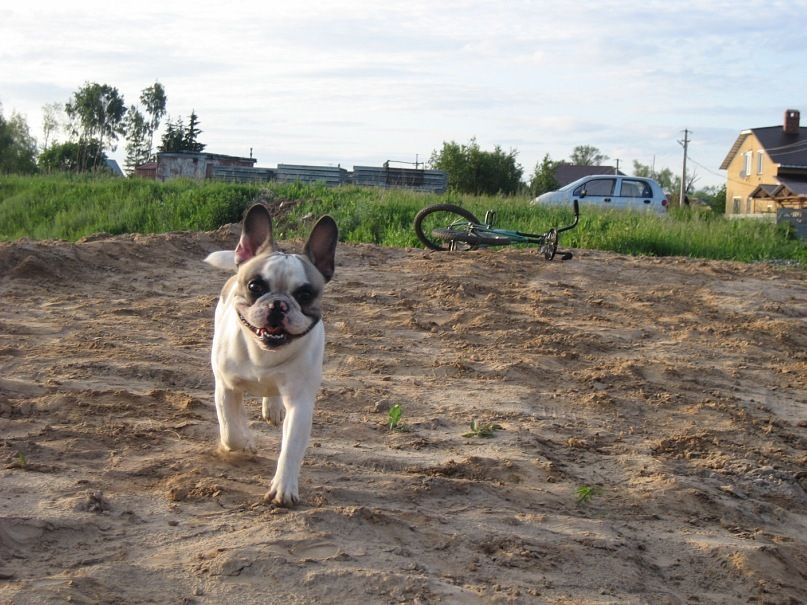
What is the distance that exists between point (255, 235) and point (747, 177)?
66730 mm

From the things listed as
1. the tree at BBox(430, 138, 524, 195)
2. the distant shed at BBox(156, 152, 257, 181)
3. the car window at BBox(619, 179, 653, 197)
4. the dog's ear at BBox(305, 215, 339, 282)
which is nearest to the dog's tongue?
the dog's ear at BBox(305, 215, 339, 282)

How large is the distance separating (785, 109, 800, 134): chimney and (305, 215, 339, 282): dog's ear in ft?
210

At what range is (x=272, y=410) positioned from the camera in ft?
19.5

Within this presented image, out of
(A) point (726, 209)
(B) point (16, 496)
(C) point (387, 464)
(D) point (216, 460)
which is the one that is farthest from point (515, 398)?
(A) point (726, 209)

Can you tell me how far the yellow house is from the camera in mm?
59469

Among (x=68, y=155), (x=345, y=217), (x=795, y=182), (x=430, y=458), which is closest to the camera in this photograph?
(x=430, y=458)

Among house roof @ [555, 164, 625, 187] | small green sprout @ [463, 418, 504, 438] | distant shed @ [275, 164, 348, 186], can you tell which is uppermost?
house roof @ [555, 164, 625, 187]

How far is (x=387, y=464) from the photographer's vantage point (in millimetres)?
5551

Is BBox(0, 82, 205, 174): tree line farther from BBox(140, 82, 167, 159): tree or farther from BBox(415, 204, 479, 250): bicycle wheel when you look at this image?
BBox(415, 204, 479, 250): bicycle wheel

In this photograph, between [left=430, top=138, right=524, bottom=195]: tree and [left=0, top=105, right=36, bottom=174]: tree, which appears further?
[left=0, top=105, right=36, bottom=174]: tree

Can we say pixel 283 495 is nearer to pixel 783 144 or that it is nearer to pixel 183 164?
pixel 183 164

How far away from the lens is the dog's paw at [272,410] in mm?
5918

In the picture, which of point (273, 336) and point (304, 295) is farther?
point (304, 295)

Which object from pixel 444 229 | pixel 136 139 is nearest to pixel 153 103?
pixel 136 139
